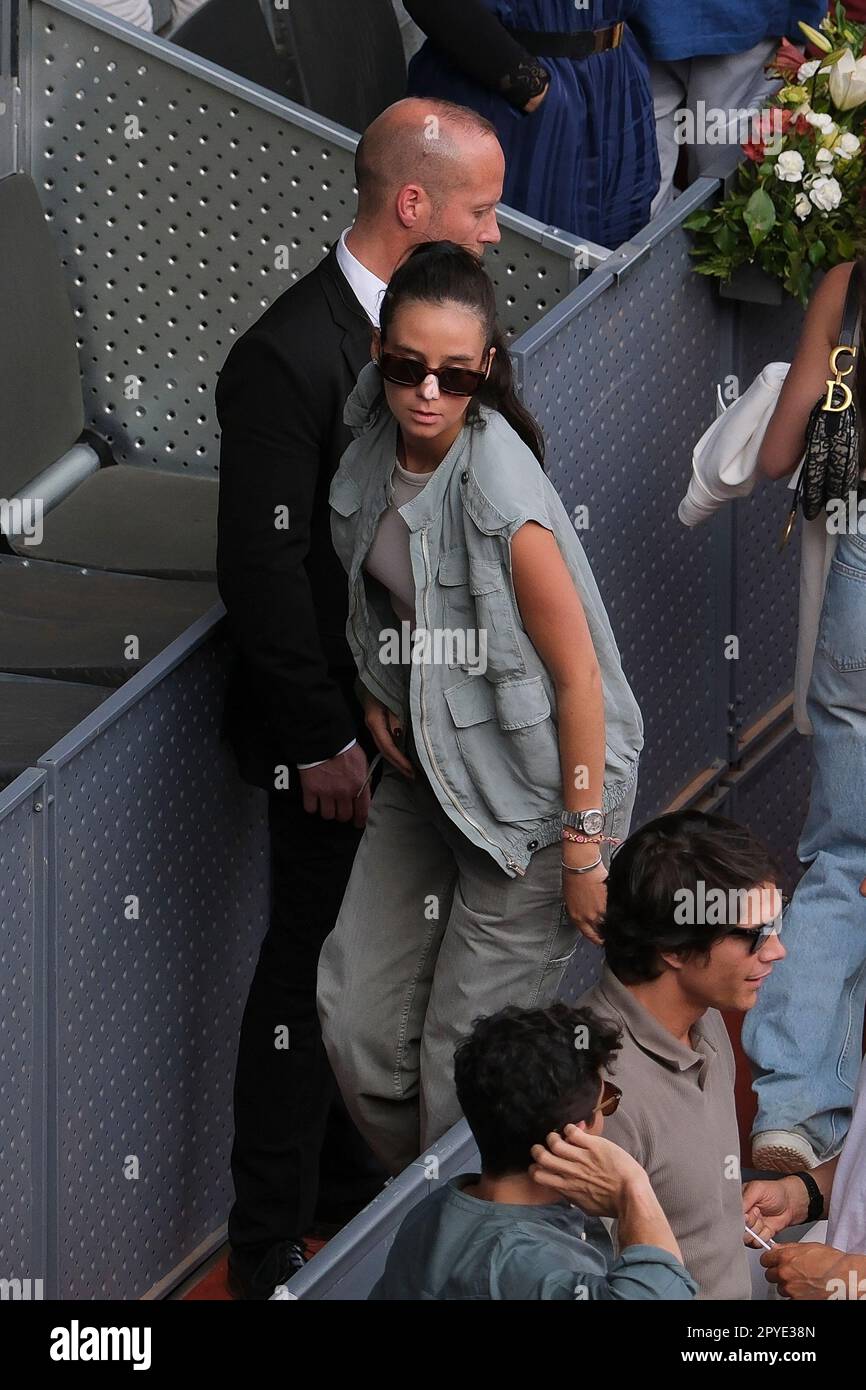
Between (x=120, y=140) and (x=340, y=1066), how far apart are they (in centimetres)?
272

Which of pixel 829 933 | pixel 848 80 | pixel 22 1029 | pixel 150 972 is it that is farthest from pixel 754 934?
pixel 848 80

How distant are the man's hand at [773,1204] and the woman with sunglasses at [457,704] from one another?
1.62 ft

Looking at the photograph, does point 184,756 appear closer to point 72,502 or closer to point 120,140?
point 72,502

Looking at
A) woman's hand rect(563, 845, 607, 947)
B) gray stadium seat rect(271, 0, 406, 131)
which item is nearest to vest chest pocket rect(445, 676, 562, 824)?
woman's hand rect(563, 845, 607, 947)

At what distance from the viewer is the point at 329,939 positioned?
3.75 metres

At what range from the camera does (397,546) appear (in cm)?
346

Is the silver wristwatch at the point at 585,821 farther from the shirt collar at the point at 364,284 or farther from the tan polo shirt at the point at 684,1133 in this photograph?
the shirt collar at the point at 364,284

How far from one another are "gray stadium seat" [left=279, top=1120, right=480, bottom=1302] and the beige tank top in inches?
34.9

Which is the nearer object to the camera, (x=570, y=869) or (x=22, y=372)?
(x=570, y=869)

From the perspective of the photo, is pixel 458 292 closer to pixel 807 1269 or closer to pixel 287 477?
pixel 287 477

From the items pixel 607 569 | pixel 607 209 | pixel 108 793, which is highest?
pixel 607 209

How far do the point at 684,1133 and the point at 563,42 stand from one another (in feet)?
10.7

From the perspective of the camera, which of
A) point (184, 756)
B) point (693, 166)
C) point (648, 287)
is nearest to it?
point (184, 756)
